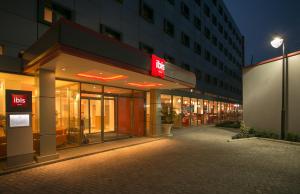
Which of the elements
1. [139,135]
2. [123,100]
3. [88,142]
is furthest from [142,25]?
[88,142]

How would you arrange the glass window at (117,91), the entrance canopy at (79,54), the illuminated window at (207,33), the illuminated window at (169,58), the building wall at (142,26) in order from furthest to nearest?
→ the illuminated window at (207,33) < the illuminated window at (169,58) < the glass window at (117,91) < the building wall at (142,26) < the entrance canopy at (79,54)

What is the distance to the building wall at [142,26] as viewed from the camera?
28.9 feet

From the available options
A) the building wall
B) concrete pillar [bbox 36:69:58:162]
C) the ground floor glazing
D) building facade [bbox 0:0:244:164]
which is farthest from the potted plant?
concrete pillar [bbox 36:69:58:162]

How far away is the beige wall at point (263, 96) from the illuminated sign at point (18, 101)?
15.2m

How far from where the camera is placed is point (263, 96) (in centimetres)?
1538

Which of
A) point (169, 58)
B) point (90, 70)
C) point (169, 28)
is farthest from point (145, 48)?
point (90, 70)

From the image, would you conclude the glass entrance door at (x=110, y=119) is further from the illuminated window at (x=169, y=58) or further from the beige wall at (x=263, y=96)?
the beige wall at (x=263, y=96)

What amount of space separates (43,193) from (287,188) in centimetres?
656

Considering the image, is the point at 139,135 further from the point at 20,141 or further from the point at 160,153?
the point at 20,141

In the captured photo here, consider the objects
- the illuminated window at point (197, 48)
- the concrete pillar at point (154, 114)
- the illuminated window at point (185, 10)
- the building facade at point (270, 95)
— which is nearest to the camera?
the building facade at point (270, 95)

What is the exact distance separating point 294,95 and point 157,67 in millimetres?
9844

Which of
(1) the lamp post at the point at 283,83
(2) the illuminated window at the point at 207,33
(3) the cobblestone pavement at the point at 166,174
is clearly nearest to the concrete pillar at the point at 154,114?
(3) the cobblestone pavement at the point at 166,174

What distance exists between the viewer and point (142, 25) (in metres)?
16.2

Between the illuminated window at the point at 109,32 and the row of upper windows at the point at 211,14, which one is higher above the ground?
the row of upper windows at the point at 211,14
